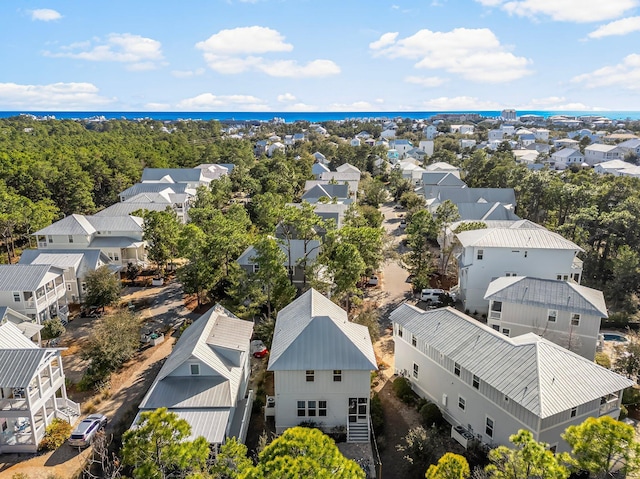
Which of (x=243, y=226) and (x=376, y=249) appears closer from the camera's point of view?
(x=376, y=249)

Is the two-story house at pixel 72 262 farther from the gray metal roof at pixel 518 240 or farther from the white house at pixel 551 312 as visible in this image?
the white house at pixel 551 312

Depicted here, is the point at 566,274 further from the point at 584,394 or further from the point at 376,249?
the point at 584,394

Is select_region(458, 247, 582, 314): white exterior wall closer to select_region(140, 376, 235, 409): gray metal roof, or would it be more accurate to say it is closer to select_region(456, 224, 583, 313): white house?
select_region(456, 224, 583, 313): white house

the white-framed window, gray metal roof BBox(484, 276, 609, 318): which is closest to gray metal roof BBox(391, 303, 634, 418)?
the white-framed window

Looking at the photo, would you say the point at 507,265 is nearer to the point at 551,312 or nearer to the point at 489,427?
the point at 551,312

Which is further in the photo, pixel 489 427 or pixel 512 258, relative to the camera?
pixel 512 258

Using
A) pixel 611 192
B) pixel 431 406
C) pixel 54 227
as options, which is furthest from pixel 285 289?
pixel 611 192

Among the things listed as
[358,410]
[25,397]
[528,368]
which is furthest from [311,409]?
[25,397]
